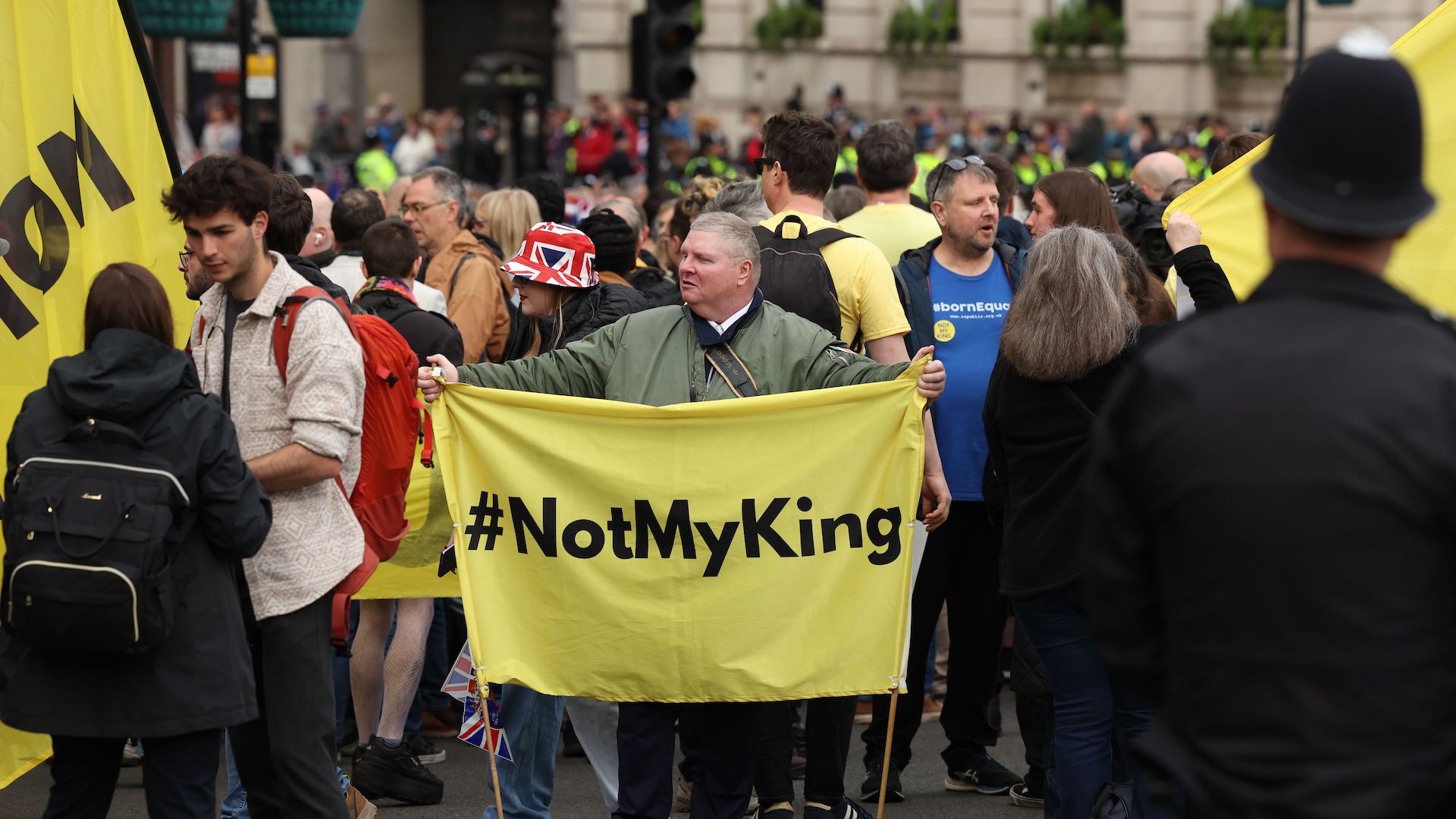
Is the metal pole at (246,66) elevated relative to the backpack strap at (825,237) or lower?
elevated

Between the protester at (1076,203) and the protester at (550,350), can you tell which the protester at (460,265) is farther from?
the protester at (1076,203)

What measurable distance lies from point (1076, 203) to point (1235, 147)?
1.53 metres

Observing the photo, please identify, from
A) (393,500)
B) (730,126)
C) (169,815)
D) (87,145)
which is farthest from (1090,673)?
(730,126)

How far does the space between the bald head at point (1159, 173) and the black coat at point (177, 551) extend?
592cm

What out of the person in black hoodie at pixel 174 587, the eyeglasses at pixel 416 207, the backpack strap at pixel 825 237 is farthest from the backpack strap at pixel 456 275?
the person in black hoodie at pixel 174 587

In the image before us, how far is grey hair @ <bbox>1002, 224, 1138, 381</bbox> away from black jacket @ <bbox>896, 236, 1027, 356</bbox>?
54.6 inches

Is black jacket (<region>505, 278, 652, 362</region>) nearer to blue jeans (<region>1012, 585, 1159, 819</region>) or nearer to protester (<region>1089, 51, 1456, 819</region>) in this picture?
blue jeans (<region>1012, 585, 1159, 819</region>)

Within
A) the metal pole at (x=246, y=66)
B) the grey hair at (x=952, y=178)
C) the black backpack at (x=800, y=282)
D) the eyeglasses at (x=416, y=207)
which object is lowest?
the black backpack at (x=800, y=282)

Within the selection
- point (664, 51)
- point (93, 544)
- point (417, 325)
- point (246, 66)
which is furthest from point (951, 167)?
point (664, 51)

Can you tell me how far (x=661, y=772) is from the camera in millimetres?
5410

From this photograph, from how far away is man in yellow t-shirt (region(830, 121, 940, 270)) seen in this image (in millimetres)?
8039

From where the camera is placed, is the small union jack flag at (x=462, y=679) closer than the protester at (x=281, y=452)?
No

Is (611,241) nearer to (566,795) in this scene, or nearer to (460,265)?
(460,265)

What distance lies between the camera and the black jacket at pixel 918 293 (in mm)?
6859
